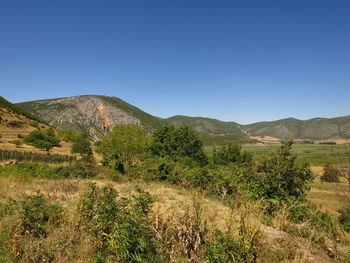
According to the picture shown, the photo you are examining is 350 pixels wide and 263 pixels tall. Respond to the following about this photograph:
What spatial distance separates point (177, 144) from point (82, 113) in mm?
151847

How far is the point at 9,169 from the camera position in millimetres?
11062

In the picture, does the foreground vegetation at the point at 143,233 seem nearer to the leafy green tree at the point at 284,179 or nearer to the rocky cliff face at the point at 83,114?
the leafy green tree at the point at 284,179

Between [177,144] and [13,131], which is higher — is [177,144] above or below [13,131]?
below

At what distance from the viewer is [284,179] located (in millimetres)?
8102

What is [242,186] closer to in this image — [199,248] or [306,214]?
[306,214]

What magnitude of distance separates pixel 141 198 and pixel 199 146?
75.8 feet

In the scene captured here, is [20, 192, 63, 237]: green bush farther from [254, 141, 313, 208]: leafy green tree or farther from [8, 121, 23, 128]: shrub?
[8, 121, 23, 128]: shrub

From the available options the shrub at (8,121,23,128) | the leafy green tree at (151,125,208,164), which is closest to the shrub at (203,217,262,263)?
the leafy green tree at (151,125,208,164)

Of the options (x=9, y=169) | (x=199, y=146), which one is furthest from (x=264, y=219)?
(x=199, y=146)

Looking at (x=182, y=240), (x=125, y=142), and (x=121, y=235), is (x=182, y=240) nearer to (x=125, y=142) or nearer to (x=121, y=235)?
(x=121, y=235)

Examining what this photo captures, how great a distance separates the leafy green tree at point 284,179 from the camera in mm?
8000

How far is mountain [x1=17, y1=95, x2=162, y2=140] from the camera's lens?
5489 inches

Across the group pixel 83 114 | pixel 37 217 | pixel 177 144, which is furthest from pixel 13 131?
pixel 83 114

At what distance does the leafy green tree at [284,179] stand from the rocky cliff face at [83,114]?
14232 cm
